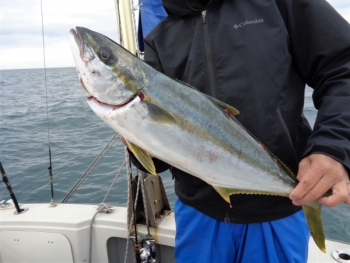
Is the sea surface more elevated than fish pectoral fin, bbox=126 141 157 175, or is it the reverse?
fish pectoral fin, bbox=126 141 157 175

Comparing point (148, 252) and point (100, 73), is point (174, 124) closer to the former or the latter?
point (100, 73)

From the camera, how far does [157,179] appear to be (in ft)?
Answer: 10.1

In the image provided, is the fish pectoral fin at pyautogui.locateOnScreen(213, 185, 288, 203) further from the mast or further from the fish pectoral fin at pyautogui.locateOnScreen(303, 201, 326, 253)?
the mast

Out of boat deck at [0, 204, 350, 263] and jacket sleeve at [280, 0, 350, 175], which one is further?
boat deck at [0, 204, 350, 263]

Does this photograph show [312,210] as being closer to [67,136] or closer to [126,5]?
[126,5]

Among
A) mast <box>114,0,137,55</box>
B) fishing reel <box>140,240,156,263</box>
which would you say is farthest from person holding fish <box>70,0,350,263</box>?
mast <box>114,0,137,55</box>

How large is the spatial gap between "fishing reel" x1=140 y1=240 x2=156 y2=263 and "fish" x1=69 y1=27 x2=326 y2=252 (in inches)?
56.2

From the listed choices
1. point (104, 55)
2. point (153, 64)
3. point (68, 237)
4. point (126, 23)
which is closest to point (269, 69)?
point (153, 64)

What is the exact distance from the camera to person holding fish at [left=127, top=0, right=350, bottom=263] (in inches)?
60.0

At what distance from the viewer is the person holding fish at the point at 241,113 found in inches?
58.6

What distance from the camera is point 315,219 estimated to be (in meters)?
1.57

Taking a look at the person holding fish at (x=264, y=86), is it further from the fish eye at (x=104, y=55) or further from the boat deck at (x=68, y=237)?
the boat deck at (x=68, y=237)

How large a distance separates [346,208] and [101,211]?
4513 mm

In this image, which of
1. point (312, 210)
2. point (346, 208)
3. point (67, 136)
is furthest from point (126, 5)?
point (67, 136)
